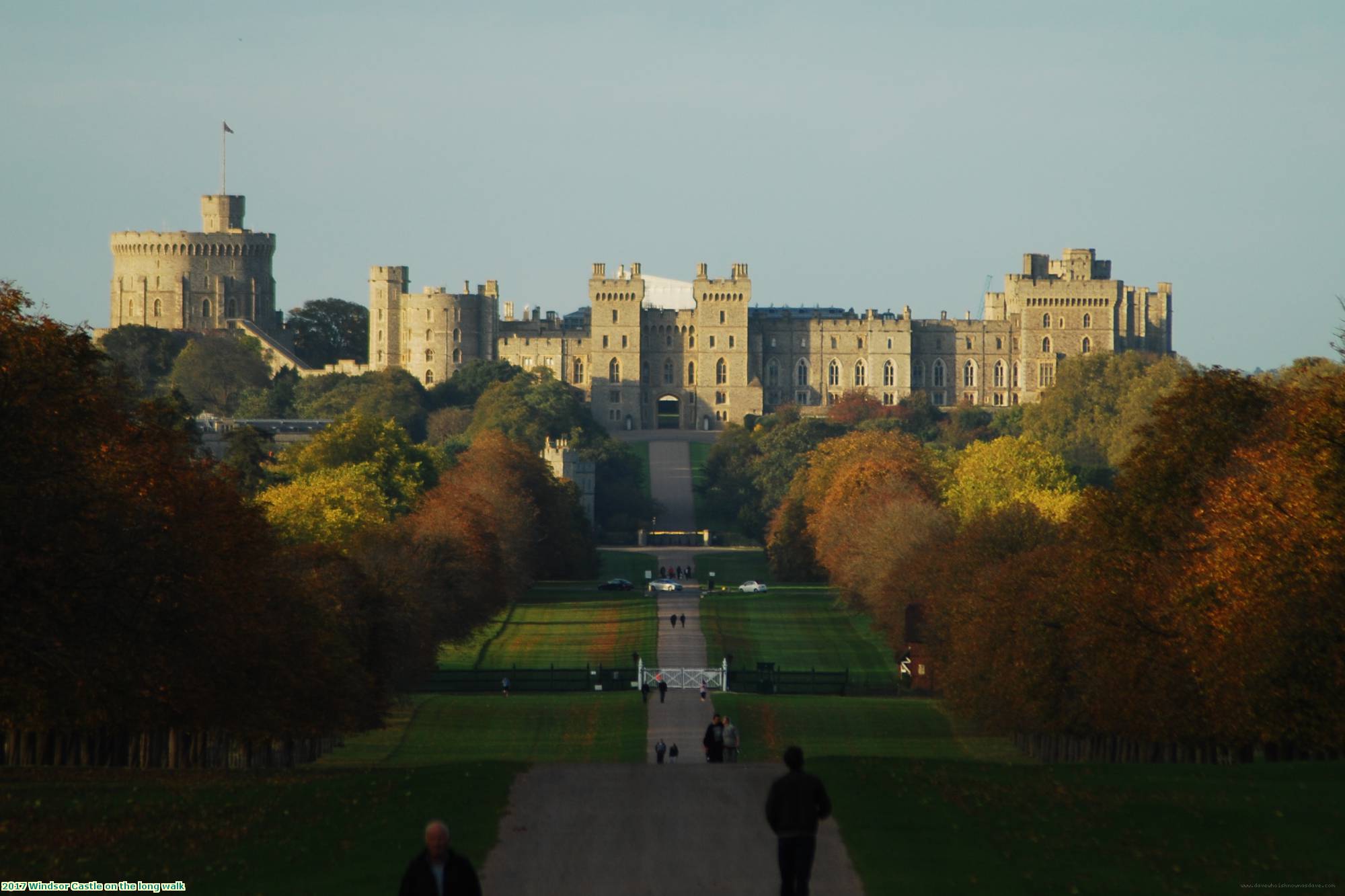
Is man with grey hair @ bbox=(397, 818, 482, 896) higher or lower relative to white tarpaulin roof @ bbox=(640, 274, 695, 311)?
lower

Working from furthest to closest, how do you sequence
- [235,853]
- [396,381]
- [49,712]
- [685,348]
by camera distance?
[685,348] → [396,381] → [49,712] → [235,853]

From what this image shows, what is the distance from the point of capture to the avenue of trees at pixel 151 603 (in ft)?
90.2

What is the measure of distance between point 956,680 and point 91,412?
20.8m

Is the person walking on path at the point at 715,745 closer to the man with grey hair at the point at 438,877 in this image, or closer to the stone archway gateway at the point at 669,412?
the man with grey hair at the point at 438,877

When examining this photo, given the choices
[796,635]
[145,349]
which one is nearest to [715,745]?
[796,635]

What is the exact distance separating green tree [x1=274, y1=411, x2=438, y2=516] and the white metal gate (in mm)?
24300

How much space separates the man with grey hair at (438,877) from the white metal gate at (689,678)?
41074 millimetres

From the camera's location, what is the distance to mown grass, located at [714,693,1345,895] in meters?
19.3

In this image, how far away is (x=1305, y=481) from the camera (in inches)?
1262

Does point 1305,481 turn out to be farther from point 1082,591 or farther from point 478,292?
point 478,292

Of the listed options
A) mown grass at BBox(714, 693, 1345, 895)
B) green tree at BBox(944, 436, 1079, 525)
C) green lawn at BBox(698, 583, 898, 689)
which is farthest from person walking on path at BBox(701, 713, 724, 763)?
green tree at BBox(944, 436, 1079, 525)

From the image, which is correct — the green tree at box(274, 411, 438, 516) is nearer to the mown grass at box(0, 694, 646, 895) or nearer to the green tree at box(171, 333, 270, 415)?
the green tree at box(171, 333, 270, 415)

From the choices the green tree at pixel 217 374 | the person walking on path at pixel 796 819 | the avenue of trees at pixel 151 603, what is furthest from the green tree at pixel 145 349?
the person walking on path at pixel 796 819

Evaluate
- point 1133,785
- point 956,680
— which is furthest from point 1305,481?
point 956,680
